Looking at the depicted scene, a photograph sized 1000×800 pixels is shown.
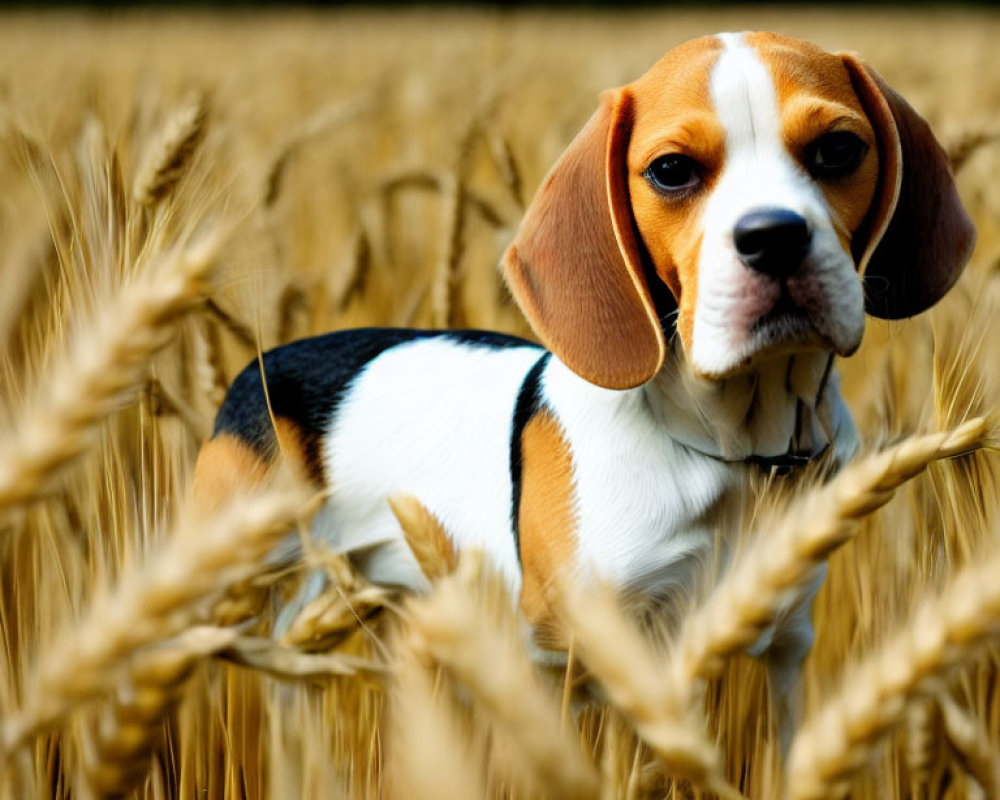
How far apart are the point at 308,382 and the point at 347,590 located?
24.8 inches

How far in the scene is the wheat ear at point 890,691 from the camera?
0.72 m

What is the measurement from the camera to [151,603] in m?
0.74

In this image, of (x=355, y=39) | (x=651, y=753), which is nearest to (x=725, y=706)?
(x=651, y=753)

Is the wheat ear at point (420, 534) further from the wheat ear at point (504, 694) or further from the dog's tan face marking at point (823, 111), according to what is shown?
the dog's tan face marking at point (823, 111)

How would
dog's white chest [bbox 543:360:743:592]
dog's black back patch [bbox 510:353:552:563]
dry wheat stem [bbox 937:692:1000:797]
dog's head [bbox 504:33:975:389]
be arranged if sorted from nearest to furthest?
dry wheat stem [bbox 937:692:1000:797] < dog's head [bbox 504:33:975:389] < dog's white chest [bbox 543:360:743:592] < dog's black back patch [bbox 510:353:552:563]

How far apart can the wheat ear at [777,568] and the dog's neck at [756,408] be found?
22.2 inches

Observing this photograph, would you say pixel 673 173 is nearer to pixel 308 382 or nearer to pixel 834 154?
pixel 834 154

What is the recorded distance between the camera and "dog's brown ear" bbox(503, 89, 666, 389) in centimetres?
144

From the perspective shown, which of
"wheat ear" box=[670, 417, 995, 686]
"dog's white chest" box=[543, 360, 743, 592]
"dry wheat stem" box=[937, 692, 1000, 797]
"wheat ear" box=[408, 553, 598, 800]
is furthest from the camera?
"dog's white chest" box=[543, 360, 743, 592]

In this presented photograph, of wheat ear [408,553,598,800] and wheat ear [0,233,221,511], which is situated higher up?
wheat ear [0,233,221,511]

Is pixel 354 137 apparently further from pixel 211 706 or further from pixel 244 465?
pixel 211 706

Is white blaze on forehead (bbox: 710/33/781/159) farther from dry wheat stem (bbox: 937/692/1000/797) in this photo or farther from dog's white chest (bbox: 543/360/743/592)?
dry wheat stem (bbox: 937/692/1000/797)

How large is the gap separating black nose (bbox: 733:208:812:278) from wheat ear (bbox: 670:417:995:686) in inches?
17.3

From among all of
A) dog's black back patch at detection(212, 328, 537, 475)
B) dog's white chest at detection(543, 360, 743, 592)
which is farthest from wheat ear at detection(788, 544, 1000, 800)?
dog's black back patch at detection(212, 328, 537, 475)
